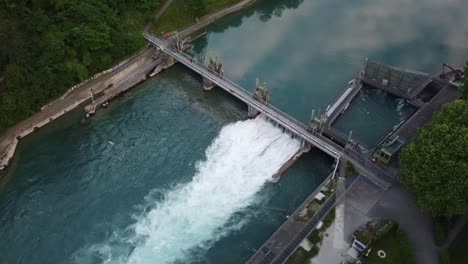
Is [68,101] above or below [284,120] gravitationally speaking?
below

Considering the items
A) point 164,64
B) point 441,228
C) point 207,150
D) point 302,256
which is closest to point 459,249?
point 441,228

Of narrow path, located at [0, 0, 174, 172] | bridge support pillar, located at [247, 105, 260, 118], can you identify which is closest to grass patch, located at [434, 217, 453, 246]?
bridge support pillar, located at [247, 105, 260, 118]

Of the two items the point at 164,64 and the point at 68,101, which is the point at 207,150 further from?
the point at 68,101

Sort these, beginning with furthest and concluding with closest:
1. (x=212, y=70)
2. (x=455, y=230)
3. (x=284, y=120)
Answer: (x=212, y=70) < (x=284, y=120) < (x=455, y=230)

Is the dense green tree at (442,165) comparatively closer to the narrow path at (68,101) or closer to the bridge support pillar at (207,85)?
the bridge support pillar at (207,85)

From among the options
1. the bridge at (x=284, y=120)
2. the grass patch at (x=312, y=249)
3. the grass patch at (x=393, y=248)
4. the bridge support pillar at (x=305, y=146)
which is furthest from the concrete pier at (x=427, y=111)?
the grass patch at (x=312, y=249)
